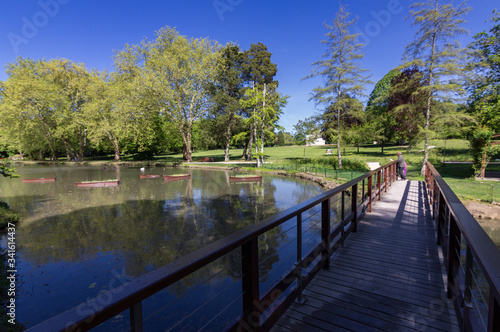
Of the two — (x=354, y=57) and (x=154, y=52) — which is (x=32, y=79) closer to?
(x=154, y=52)

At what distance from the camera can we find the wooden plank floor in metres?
2.57

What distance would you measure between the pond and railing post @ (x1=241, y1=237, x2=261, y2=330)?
375cm

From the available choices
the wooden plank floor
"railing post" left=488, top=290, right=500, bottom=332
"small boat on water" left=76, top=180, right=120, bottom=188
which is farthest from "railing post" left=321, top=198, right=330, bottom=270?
"small boat on water" left=76, top=180, right=120, bottom=188

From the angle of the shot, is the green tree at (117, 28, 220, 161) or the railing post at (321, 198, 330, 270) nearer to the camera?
the railing post at (321, 198, 330, 270)

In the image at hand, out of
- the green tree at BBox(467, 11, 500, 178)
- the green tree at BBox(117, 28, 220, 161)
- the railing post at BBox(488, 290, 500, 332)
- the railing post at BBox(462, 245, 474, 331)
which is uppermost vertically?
the green tree at BBox(117, 28, 220, 161)

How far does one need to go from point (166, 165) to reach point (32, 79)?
2367cm

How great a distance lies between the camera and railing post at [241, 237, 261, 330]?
6.65 ft

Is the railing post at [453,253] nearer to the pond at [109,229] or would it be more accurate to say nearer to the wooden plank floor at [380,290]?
the wooden plank floor at [380,290]

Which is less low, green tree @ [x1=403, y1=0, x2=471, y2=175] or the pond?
green tree @ [x1=403, y1=0, x2=471, y2=175]

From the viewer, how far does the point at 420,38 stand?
15.9m

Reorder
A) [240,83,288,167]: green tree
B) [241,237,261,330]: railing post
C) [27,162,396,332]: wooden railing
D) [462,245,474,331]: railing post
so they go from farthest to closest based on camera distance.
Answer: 1. [240,83,288,167]: green tree
2. [462,245,474,331]: railing post
3. [241,237,261,330]: railing post
4. [27,162,396,332]: wooden railing

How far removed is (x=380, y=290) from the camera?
3137mm

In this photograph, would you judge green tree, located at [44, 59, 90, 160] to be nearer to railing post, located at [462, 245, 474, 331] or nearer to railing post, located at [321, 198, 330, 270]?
railing post, located at [321, 198, 330, 270]

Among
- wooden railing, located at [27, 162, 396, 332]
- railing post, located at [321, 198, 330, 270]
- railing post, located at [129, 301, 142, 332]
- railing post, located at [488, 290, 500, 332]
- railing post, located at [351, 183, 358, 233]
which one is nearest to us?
wooden railing, located at [27, 162, 396, 332]
